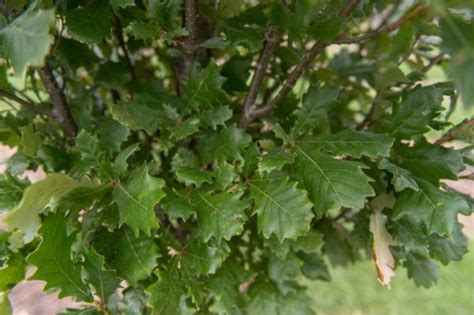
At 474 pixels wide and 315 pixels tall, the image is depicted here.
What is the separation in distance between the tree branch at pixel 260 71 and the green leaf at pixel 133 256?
27cm

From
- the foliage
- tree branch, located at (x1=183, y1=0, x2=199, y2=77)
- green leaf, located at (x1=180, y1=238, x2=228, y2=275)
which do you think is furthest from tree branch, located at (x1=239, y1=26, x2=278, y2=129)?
green leaf, located at (x1=180, y1=238, x2=228, y2=275)

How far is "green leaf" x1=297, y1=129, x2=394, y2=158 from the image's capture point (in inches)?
33.0

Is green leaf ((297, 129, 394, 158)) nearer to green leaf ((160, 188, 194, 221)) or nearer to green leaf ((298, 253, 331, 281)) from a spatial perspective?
green leaf ((160, 188, 194, 221))

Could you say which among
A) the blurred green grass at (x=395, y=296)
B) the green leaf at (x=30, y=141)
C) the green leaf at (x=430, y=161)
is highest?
the green leaf at (x=430, y=161)

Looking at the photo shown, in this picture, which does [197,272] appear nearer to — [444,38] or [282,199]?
[282,199]

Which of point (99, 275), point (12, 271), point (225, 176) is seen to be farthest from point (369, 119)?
point (12, 271)

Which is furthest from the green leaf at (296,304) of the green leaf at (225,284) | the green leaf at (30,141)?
the green leaf at (30,141)

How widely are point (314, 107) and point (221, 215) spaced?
0.26 m

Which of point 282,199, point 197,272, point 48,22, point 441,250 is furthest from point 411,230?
point 48,22

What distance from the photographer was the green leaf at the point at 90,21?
832 mm

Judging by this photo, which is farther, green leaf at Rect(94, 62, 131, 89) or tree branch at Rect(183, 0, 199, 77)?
green leaf at Rect(94, 62, 131, 89)

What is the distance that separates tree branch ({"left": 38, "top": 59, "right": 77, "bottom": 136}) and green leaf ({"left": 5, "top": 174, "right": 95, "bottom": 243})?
244mm

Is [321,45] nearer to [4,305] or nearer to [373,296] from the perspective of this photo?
[4,305]

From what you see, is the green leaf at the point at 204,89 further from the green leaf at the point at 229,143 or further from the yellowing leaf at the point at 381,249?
the yellowing leaf at the point at 381,249
